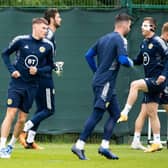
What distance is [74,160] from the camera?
362 inches

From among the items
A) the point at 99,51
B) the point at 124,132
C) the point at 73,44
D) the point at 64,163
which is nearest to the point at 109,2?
the point at 73,44

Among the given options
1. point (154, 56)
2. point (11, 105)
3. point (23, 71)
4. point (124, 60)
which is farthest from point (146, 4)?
point (11, 105)

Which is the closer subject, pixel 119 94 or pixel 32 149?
pixel 32 149

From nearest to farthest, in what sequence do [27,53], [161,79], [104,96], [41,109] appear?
[104,96] → [27,53] → [161,79] → [41,109]

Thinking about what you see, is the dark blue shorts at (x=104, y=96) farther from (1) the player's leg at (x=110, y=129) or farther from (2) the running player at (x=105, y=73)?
(1) the player's leg at (x=110, y=129)

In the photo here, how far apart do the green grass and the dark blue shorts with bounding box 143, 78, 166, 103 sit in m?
0.80

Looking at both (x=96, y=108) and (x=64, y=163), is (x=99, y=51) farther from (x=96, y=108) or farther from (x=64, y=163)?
(x=64, y=163)

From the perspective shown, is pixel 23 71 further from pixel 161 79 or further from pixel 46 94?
pixel 161 79

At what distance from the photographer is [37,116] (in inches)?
441

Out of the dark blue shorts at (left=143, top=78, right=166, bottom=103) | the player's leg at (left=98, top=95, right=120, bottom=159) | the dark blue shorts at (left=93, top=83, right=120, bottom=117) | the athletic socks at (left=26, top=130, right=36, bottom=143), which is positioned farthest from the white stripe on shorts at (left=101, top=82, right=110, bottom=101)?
the athletic socks at (left=26, top=130, right=36, bottom=143)

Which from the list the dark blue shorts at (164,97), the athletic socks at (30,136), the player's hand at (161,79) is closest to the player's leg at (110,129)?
the player's hand at (161,79)

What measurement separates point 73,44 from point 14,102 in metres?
4.22

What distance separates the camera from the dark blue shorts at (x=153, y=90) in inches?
426

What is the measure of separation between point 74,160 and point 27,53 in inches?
60.2
